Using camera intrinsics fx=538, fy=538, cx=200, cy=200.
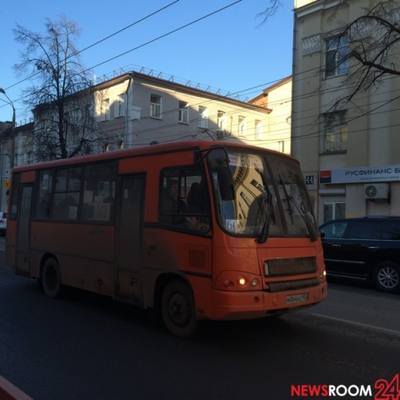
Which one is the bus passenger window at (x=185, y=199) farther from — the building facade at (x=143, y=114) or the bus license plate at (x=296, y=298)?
the building facade at (x=143, y=114)

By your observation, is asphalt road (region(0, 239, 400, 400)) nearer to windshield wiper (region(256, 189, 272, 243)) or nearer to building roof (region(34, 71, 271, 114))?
windshield wiper (region(256, 189, 272, 243))

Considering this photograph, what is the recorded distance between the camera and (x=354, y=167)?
73.5 feet

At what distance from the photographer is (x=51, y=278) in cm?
1034

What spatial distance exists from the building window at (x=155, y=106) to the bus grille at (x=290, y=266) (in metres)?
31.7

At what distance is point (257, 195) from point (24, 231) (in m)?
6.26

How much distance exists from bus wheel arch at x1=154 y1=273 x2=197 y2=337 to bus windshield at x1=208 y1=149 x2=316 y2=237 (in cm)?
114

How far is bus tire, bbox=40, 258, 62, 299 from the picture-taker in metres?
10.1

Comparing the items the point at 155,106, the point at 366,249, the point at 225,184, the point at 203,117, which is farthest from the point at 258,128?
the point at 225,184

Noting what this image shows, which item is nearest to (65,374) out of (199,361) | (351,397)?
(199,361)

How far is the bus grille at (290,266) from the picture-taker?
21.9 feet

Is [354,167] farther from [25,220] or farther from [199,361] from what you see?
[199,361]

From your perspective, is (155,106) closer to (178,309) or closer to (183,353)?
(178,309)

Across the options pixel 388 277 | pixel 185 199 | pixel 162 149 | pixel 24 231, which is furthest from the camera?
pixel 388 277

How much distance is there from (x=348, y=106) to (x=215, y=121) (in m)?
20.3
